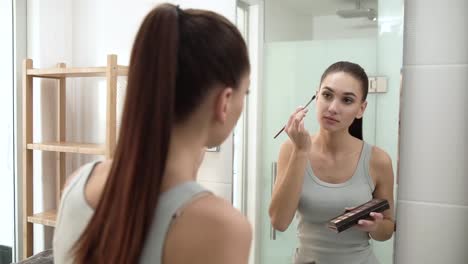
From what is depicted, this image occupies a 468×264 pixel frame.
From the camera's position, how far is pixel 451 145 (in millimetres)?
1021

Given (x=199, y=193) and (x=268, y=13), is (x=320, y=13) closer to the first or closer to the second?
(x=268, y=13)

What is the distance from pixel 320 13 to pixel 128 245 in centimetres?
84

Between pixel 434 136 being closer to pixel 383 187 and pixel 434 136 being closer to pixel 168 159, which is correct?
pixel 383 187

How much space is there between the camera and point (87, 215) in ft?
1.65

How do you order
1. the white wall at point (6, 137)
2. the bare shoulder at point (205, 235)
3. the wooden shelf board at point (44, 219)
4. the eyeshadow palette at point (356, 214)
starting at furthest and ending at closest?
the white wall at point (6, 137)
the wooden shelf board at point (44, 219)
the eyeshadow palette at point (356, 214)
the bare shoulder at point (205, 235)

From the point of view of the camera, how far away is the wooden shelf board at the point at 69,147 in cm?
142

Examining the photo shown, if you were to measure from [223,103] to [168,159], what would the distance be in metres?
0.09

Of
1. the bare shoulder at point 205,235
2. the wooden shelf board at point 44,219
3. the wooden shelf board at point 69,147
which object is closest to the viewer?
the bare shoulder at point 205,235

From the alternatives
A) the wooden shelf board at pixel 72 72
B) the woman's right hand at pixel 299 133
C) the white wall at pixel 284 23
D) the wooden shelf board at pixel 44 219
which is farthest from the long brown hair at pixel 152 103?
the wooden shelf board at pixel 44 219

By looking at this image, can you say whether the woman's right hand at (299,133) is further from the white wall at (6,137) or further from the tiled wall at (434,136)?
the white wall at (6,137)

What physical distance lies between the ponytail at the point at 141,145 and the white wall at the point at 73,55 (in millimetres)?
1054

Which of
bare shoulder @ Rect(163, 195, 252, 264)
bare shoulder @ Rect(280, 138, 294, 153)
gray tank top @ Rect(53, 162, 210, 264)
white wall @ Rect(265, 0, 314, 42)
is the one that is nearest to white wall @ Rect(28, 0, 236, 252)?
white wall @ Rect(265, 0, 314, 42)

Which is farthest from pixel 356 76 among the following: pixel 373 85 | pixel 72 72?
pixel 72 72

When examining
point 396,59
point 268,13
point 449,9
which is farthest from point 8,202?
point 449,9
